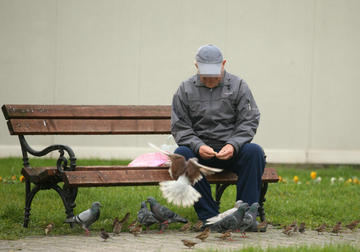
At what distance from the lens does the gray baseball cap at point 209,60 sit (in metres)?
4.95

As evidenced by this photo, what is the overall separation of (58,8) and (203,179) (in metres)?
6.67

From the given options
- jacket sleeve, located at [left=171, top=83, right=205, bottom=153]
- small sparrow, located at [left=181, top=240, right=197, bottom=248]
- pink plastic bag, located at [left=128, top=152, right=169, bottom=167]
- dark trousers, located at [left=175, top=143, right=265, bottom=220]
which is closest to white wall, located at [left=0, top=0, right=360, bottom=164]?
→ pink plastic bag, located at [left=128, top=152, right=169, bottom=167]

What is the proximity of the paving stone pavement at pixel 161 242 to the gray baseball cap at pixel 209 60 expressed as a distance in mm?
1551

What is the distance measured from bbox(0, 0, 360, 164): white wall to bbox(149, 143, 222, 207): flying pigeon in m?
5.67

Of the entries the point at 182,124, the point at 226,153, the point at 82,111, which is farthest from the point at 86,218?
the point at 82,111

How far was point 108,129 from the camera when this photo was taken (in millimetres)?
5859

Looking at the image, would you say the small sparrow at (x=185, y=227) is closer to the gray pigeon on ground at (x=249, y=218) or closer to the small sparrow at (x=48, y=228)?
the gray pigeon on ground at (x=249, y=218)

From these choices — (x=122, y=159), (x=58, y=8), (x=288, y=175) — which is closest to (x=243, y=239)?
(x=288, y=175)

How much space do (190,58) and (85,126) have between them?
16.4ft

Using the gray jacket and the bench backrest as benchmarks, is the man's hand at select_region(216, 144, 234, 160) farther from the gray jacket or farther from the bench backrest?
the bench backrest

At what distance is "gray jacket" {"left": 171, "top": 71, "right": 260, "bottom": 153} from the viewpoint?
505 cm

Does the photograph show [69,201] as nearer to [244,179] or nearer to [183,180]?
[183,180]

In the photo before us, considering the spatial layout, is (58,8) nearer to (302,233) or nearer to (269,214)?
(269,214)

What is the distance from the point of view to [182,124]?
16.7ft
